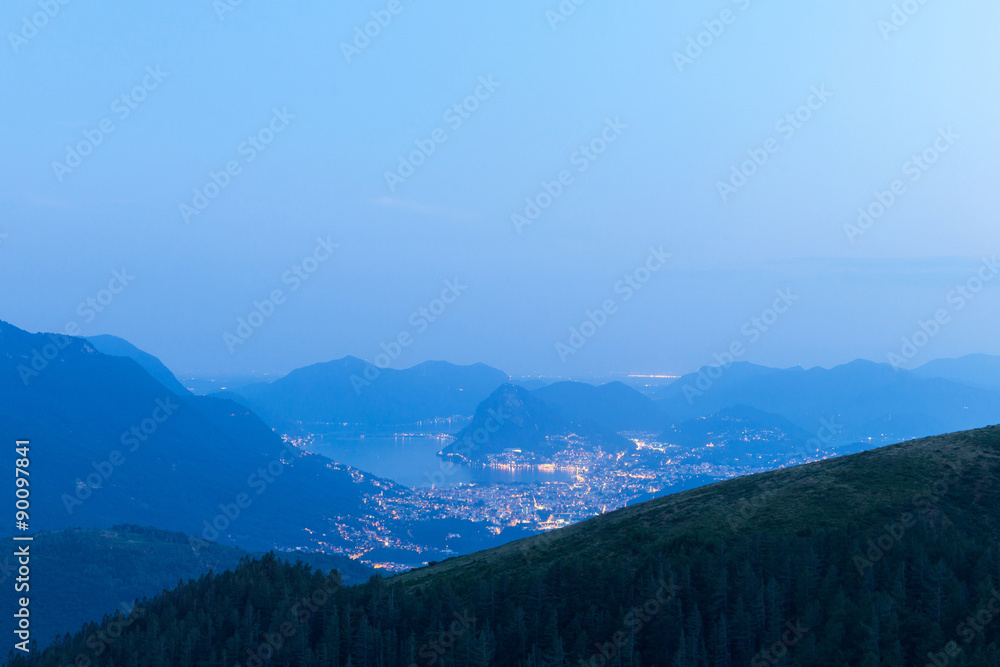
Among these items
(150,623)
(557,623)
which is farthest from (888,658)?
(150,623)

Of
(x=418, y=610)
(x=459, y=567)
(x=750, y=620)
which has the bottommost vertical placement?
(x=750, y=620)

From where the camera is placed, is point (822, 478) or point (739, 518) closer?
point (739, 518)

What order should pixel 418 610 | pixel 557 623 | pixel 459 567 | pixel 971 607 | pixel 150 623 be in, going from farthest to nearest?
pixel 459 567
pixel 150 623
pixel 418 610
pixel 557 623
pixel 971 607

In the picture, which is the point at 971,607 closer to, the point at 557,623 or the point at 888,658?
the point at 888,658

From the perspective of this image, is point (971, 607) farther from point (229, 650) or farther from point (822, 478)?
point (229, 650)

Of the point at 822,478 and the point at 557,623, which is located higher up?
the point at 822,478

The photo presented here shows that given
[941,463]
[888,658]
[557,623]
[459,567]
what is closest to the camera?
[888,658]
